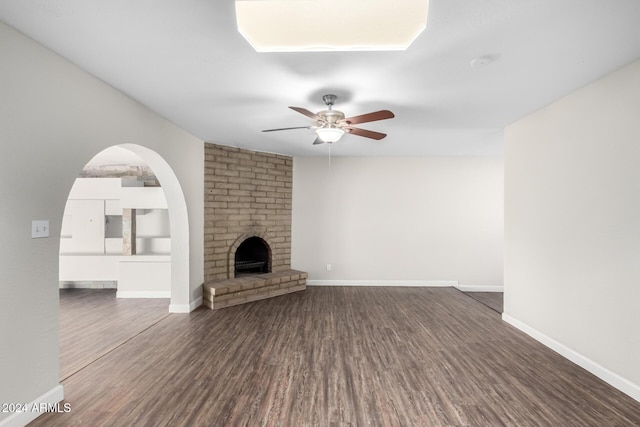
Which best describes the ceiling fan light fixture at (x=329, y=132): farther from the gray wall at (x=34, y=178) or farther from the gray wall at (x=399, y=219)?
the gray wall at (x=399, y=219)

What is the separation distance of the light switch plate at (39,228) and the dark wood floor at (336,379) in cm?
121

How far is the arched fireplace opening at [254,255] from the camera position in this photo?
5.35 metres

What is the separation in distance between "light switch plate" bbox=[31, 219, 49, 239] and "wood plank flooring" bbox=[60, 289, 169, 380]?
4.23 ft

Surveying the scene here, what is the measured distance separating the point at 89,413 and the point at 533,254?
4.29 m

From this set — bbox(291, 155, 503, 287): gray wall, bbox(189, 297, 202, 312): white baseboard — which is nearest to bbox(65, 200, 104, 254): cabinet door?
bbox(189, 297, 202, 312): white baseboard

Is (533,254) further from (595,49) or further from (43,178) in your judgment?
(43,178)

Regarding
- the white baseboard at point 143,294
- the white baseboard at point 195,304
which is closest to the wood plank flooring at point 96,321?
the white baseboard at point 143,294

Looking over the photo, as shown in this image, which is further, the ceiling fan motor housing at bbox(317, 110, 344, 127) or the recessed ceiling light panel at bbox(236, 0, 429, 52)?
the ceiling fan motor housing at bbox(317, 110, 344, 127)

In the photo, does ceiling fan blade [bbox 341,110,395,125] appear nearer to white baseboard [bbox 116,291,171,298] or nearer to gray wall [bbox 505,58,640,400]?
gray wall [bbox 505,58,640,400]

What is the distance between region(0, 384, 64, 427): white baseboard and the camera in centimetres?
176

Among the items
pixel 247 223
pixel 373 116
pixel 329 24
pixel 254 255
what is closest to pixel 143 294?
pixel 254 255

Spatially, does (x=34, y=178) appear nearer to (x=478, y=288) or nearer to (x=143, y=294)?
(x=143, y=294)

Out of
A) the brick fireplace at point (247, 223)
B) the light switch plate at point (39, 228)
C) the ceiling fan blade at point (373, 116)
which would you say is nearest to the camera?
the light switch plate at point (39, 228)

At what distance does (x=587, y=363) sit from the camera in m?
2.58
